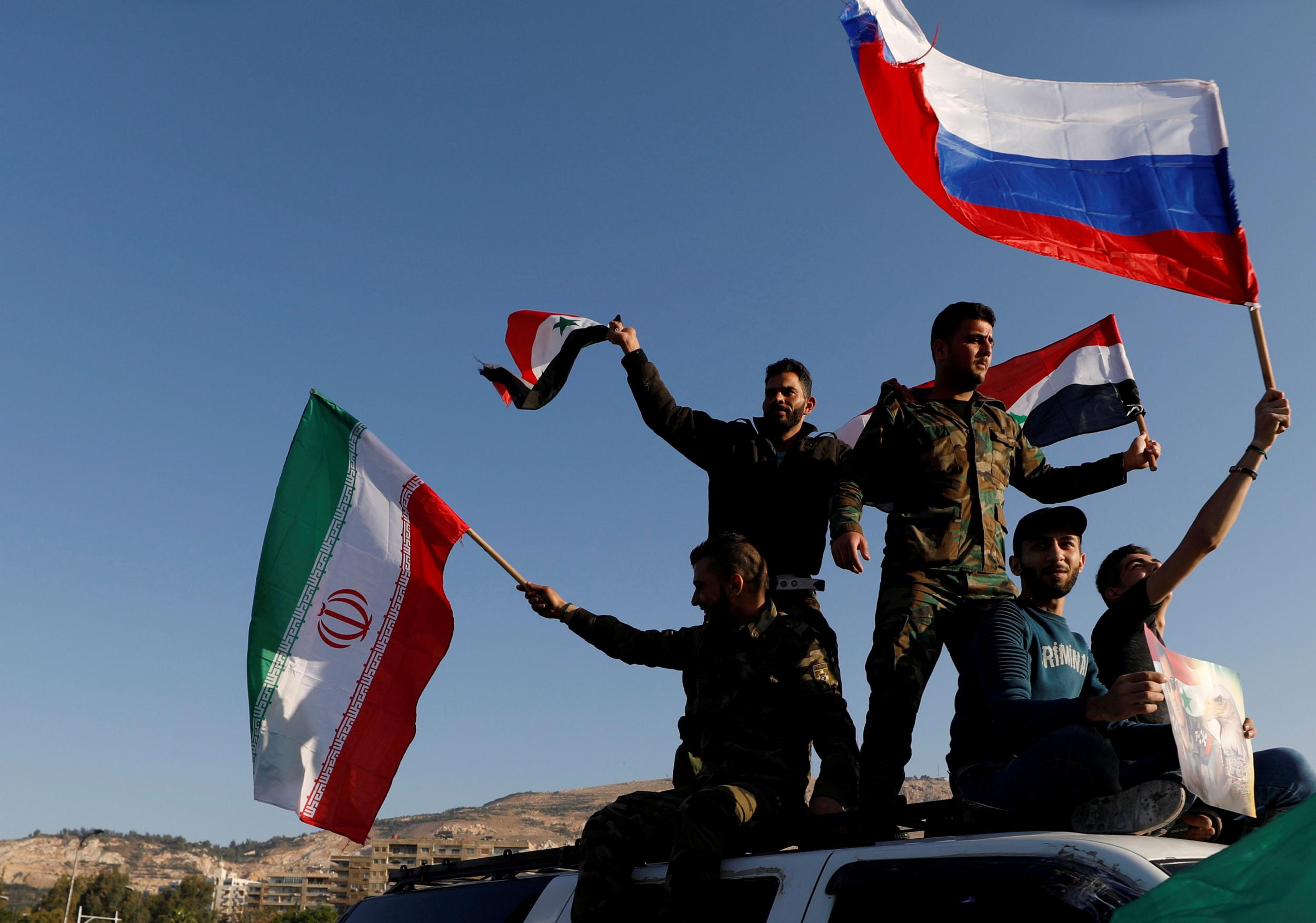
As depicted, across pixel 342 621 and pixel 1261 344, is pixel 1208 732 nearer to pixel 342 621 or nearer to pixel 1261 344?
pixel 1261 344

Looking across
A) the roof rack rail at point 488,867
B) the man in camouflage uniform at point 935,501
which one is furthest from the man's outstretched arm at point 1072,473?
the roof rack rail at point 488,867

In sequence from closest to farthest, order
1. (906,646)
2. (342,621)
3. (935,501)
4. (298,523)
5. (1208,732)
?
(1208,732) < (906,646) < (935,501) < (342,621) < (298,523)

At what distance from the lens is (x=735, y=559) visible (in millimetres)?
4480

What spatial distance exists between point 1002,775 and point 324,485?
5.18 m

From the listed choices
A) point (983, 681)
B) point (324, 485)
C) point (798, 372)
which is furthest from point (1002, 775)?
point (324, 485)

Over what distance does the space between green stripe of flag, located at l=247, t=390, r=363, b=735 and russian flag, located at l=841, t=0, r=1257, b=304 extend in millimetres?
4025

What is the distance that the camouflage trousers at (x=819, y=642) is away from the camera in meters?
4.57

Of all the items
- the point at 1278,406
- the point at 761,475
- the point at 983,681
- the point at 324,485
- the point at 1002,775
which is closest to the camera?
the point at 1002,775

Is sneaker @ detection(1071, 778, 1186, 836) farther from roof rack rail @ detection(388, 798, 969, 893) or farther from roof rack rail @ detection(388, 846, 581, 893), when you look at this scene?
roof rack rail @ detection(388, 846, 581, 893)

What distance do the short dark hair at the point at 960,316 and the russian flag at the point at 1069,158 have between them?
504 millimetres

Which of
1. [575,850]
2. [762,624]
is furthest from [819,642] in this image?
[575,850]

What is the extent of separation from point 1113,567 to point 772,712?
5.92 feet

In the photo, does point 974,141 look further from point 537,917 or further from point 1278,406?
point 537,917

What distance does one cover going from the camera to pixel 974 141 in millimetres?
5586
